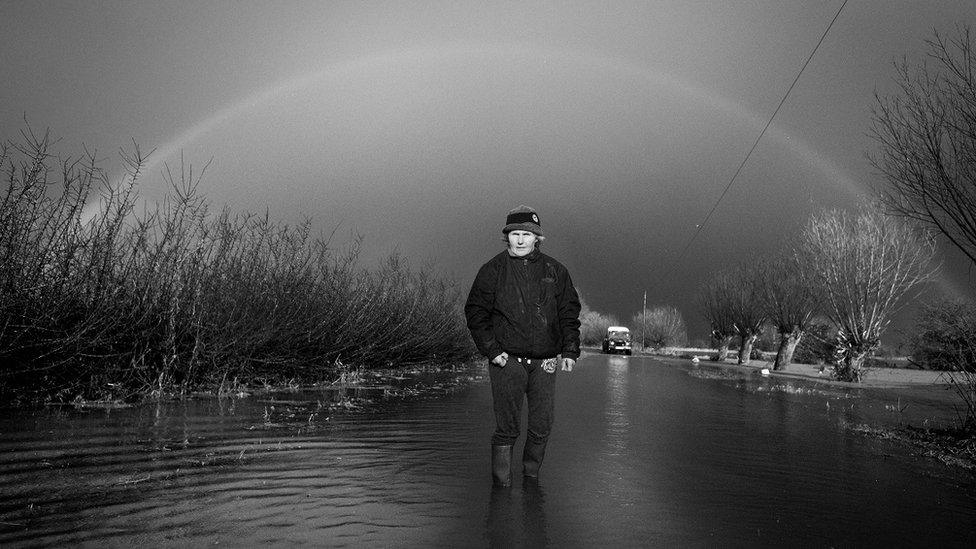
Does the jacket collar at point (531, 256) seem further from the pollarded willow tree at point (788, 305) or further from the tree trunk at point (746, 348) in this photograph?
the tree trunk at point (746, 348)

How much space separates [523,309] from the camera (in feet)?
19.8

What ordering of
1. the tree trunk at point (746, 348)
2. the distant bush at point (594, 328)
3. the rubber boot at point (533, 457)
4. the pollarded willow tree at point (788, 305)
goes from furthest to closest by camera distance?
the distant bush at point (594, 328) < the tree trunk at point (746, 348) < the pollarded willow tree at point (788, 305) < the rubber boot at point (533, 457)

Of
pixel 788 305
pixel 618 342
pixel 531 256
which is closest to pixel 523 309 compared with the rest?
pixel 531 256

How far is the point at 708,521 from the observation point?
5.13 m

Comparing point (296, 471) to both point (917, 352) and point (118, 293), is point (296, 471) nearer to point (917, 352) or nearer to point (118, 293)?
point (118, 293)

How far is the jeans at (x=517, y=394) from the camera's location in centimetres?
601

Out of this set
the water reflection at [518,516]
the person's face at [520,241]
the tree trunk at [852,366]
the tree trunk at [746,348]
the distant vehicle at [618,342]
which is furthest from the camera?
the distant vehicle at [618,342]

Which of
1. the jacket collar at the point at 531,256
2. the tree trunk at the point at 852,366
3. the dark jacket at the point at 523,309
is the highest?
the jacket collar at the point at 531,256

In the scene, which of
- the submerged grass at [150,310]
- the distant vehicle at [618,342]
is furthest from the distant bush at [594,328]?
the submerged grass at [150,310]

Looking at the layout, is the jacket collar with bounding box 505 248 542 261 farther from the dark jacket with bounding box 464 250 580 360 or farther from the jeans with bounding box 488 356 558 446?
the jeans with bounding box 488 356 558 446

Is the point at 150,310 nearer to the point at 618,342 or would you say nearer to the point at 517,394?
the point at 517,394

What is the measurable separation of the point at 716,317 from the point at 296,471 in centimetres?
5786

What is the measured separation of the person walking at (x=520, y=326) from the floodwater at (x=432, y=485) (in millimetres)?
549

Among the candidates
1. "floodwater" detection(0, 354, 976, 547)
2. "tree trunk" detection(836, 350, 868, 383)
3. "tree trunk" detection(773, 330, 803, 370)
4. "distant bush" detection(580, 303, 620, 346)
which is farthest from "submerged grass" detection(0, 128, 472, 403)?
"distant bush" detection(580, 303, 620, 346)
